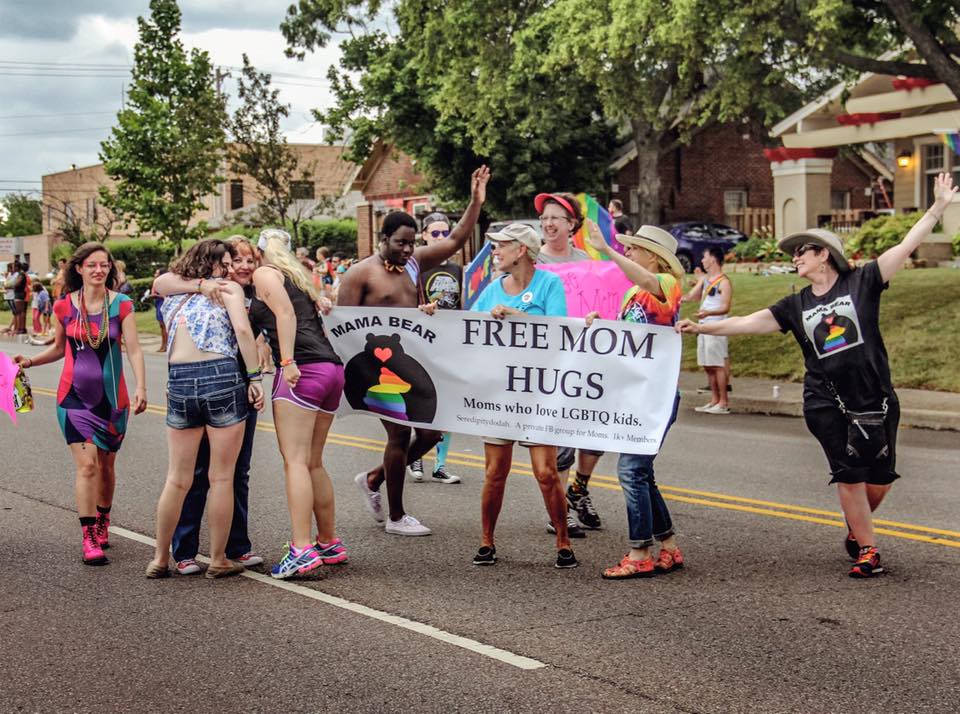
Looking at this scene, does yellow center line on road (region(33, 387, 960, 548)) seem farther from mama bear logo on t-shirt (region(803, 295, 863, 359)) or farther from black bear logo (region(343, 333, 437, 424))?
black bear logo (region(343, 333, 437, 424))

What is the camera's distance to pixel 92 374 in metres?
7.80

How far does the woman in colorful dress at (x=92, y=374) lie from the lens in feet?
25.6

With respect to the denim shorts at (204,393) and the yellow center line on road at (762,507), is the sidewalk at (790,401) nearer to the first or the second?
the yellow center line on road at (762,507)

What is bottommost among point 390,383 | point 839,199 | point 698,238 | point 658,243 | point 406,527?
point 406,527

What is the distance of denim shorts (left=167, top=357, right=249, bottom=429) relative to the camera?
23.2ft

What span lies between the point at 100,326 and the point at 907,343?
13.7 meters

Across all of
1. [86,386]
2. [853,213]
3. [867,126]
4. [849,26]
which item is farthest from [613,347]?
[853,213]

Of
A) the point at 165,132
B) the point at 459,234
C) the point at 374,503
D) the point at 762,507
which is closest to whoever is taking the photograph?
the point at 459,234

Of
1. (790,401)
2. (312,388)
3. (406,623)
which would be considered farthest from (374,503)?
(790,401)

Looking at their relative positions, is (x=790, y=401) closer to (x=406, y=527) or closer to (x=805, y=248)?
(x=406, y=527)

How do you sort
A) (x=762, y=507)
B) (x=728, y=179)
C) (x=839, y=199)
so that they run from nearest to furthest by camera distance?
(x=762, y=507) < (x=728, y=179) < (x=839, y=199)

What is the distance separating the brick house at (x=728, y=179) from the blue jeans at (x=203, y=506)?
4199 centimetres

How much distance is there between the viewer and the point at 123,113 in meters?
39.6

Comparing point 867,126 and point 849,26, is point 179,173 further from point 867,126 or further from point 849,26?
point 849,26
